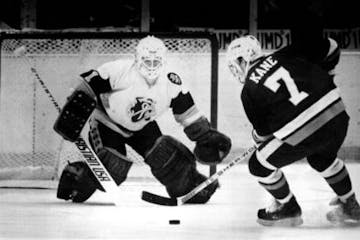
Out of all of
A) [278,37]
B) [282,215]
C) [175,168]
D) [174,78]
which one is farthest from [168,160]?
[278,37]

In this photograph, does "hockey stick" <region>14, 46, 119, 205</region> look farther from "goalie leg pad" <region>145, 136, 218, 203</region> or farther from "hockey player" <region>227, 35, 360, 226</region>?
"hockey player" <region>227, 35, 360, 226</region>

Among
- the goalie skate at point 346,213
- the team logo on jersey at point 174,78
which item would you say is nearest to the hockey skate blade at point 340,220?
the goalie skate at point 346,213

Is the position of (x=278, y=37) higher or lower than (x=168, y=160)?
higher

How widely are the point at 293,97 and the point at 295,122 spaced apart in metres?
0.08

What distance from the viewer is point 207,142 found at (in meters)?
2.11

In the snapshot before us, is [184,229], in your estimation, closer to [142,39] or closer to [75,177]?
[75,177]

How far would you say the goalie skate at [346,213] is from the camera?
194 cm

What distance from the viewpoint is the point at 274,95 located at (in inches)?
75.5

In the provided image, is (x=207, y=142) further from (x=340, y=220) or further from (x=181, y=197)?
(x=340, y=220)

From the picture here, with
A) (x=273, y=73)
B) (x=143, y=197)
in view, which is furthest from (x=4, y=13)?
(x=273, y=73)

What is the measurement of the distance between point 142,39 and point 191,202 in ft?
1.86

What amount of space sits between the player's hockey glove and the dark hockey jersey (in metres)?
0.20

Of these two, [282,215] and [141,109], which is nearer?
[282,215]

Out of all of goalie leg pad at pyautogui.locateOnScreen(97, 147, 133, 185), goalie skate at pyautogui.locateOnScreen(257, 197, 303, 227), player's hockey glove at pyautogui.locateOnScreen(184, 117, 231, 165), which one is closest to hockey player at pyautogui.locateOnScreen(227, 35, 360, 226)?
goalie skate at pyautogui.locateOnScreen(257, 197, 303, 227)
